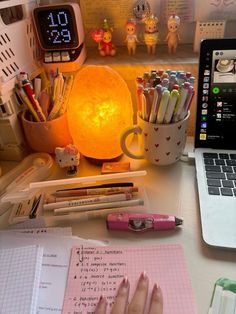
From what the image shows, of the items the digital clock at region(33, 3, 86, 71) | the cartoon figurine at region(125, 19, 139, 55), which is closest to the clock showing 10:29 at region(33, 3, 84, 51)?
the digital clock at region(33, 3, 86, 71)

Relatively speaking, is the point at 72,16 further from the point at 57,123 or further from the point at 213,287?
the point at 213,287

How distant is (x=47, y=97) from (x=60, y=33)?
0.17m

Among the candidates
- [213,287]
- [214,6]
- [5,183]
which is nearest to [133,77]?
[214,6]

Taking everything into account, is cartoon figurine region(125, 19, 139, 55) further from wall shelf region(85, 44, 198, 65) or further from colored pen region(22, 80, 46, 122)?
colored pen region(22, 80, 46, 122)

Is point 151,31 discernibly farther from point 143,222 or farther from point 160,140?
point 143,222

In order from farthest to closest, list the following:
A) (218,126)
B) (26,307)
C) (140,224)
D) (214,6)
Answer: (214,6), (218,126), (140,224), (26,307)

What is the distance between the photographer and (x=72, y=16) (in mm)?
674

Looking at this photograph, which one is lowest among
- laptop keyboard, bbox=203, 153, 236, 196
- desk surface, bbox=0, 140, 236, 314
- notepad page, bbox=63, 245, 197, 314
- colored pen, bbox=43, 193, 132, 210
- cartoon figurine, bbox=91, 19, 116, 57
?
desk surface, bbox=0, 140, 236, 314

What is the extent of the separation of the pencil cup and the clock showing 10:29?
0.91 feet

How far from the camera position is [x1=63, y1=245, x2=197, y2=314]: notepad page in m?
0.40

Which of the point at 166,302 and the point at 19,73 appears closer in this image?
the point at 166,302

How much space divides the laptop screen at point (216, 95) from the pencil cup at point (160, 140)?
4 cm

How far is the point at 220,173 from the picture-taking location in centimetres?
56

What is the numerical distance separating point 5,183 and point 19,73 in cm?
24
